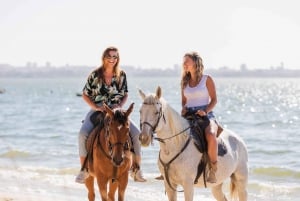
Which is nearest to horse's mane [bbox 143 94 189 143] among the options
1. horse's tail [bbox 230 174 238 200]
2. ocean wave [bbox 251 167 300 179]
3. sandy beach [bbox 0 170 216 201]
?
horse's tail [bbox 230 174 238 200]

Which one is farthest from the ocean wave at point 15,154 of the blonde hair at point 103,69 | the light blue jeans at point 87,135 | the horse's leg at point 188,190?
the horse's leg at point 188,190

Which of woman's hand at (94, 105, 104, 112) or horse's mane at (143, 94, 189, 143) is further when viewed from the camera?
woman's hand at (94, 105, 104, 112)

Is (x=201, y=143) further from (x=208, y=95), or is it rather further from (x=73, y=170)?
(x=73, y=170)

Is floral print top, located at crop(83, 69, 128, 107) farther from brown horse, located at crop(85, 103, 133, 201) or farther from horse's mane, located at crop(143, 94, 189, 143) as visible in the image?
horse's mane, located at crop(143, 94, 189, 143)

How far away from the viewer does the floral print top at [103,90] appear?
30.3 feet

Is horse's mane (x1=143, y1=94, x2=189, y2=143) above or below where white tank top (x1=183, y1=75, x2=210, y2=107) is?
below

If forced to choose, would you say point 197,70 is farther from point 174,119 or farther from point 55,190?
point 55,190

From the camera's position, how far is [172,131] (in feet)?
27.5

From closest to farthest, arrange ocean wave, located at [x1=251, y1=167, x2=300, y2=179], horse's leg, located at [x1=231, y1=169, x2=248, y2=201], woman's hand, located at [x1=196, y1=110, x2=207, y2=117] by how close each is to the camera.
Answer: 1. woman's hand, located at [x1=196, y1=110, x2=207, y2=117]
2. horse's leg, located at [x1=231, y1=169, x2=248, y2=201]
3. ocean wave, located at [x1=251, y1=167, x2=300, y2=179]

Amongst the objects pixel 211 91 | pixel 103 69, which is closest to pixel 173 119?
pixel 211 91

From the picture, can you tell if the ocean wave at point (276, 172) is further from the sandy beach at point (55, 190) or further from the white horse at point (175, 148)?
the white horse at point (175, 148)

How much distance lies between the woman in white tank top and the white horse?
0.69 feet

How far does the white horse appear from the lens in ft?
25.4

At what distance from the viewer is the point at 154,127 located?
25.6 ft
